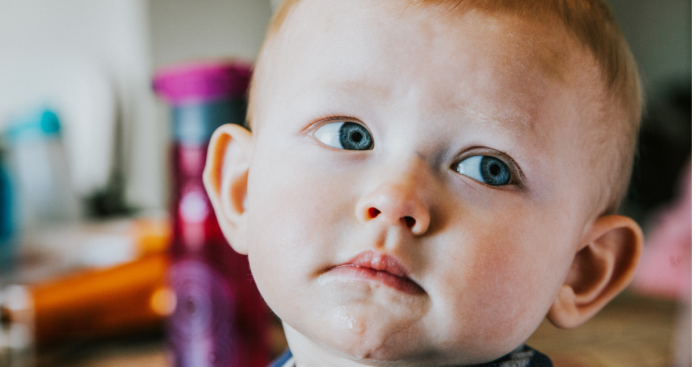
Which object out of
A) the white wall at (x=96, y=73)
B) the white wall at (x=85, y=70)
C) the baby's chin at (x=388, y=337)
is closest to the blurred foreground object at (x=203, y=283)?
the baby's chin at (x=388, y=337)

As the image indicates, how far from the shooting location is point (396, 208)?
215 millimetres

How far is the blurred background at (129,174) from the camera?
50 cm

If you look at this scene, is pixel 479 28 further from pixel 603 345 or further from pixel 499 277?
pixel 603 345

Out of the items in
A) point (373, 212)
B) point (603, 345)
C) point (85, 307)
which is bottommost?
point (85, 307)

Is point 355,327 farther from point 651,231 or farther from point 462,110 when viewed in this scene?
point 651,231

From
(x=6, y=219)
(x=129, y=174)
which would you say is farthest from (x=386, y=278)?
(x=129, y=174)

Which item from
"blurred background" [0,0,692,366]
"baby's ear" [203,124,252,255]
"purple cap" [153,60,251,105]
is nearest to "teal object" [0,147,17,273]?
"blurred background" [0,0,692,366]

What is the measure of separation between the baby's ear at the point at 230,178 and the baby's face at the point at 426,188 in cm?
5

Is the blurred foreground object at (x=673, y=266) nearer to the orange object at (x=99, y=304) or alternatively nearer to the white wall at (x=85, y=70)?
the orange object at (x=99, y=304)

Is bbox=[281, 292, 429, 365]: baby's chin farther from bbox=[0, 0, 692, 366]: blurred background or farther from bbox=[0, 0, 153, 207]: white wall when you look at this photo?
bbox=[0, 0, 153, 207]: white wall

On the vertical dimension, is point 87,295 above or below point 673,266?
below

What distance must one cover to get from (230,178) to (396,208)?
13cm

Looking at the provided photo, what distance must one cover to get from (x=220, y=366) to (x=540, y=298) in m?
0.31

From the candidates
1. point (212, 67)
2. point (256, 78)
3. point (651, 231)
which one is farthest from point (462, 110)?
A: point (651, 231)
